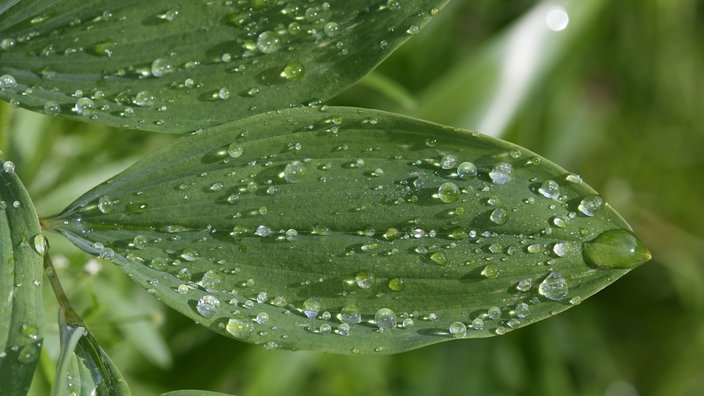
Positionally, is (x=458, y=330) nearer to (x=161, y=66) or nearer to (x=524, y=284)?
(x=524, y=284)

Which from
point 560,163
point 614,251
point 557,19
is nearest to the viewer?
point 614,251

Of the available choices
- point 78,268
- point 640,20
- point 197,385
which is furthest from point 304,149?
point 640,20

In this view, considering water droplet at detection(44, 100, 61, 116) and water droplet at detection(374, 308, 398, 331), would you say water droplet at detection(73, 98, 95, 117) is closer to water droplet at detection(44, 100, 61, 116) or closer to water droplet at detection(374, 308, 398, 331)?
water droplet at detection(44, 100, 61, 116)

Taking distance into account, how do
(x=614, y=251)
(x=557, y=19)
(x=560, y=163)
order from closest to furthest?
(x=614, y=251) → (x=557, y=19) → (x=560, y=163)

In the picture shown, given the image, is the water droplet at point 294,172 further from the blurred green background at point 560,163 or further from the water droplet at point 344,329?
the blurred green background at point 560,163

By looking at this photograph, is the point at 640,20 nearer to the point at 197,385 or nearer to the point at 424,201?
the point at 197,385

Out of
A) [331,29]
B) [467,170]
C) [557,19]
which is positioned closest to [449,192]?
[467,170]

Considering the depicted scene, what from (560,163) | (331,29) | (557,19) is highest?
(331,29)

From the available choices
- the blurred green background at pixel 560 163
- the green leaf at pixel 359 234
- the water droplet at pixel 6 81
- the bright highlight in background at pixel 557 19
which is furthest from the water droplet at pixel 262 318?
the bright highlight in background at pixel 557 19
